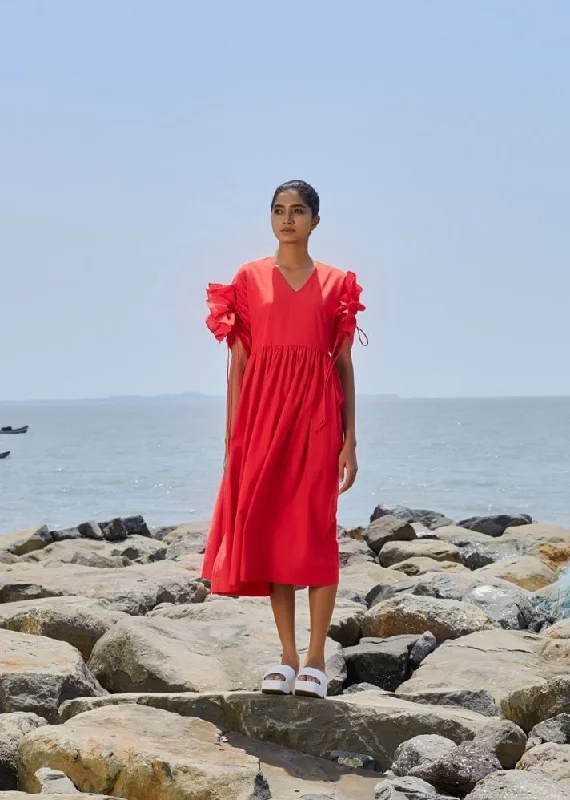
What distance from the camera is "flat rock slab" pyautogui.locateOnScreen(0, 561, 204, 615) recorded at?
7363 millimetres

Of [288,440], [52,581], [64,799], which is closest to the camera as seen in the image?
[64,799]

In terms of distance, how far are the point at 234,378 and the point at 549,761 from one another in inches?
75.8

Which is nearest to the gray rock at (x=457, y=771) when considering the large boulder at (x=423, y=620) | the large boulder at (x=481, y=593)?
the large boulder at (x=423, y=620)

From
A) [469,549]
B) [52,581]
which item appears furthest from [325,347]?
[469,549]

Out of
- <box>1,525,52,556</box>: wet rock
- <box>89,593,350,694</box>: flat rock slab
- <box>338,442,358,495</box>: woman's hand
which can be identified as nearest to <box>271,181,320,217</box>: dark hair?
→ <box>338,442,358,495</box>: woman's hand

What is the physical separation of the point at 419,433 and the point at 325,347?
68666mm

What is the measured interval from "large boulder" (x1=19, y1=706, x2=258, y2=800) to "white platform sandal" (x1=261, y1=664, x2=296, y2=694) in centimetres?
48

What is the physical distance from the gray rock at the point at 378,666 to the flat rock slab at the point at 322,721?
137 cm

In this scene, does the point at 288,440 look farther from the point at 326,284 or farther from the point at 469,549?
the point at 469,549

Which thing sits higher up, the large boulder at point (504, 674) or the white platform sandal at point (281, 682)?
the white platform sandal at point (281, 682)

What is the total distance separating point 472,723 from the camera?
4.33 metres

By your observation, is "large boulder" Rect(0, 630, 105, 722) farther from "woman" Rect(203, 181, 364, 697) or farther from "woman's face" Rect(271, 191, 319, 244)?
"woman's face" Rect(271, 191, 319, 244)

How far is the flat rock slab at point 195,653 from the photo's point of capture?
5.05m

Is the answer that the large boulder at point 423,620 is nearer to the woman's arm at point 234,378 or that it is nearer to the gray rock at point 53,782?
the woman's arm at point 234,378
